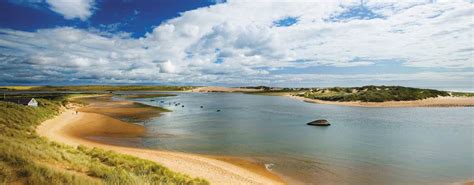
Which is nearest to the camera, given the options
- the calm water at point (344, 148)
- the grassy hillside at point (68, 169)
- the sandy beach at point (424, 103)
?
the grassy hillside at point (68, 169)

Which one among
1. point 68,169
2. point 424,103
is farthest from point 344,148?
point 424,103

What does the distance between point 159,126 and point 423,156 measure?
28.8m

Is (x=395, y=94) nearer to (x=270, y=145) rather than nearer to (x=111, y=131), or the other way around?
(x=270, y=145)

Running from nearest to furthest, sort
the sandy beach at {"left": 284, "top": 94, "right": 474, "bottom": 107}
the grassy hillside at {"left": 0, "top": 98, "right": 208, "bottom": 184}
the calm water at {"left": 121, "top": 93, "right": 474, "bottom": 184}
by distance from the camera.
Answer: the grassy hillside at {"left": 0, "top": 98, "right": 208, "bottom": 184}, the calm water at {"left": 121, "top": 93, "right": 474, "bottom": 184}, the sandy beach at {"left": 284, "top": 94, "right": 474, "bottom": 107}

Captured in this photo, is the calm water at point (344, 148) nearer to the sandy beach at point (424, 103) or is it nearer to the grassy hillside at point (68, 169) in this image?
the grassy hillside at point (68, 169)

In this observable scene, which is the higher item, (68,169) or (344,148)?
(68,169)

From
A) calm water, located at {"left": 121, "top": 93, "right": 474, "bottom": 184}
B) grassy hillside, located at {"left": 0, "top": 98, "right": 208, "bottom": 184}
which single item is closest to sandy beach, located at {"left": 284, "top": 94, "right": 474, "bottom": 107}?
calm water, located at {"left": 121, "top": 93, "right": 474, "bottom": 184}

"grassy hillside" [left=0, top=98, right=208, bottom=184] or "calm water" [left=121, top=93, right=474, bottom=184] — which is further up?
"grassy hillside" [left=0, top=98, right=208, bottom=184]

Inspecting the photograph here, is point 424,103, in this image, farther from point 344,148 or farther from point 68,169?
point 68,169

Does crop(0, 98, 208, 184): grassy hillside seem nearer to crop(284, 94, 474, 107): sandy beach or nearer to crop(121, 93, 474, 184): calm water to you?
crop(121, 93, 474, 184): calm water

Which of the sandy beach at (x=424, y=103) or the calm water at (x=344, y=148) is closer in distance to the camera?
the calm water at (x=344, y=148)

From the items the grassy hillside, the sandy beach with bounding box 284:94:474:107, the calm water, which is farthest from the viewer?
the sandy beach with bounding box 284:94:474:107

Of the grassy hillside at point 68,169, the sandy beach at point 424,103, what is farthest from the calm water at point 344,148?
the sandy beach at point 424,103

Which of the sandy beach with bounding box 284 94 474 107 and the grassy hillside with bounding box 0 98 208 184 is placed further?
the sandy beach with bounding box 284 94 474 107
